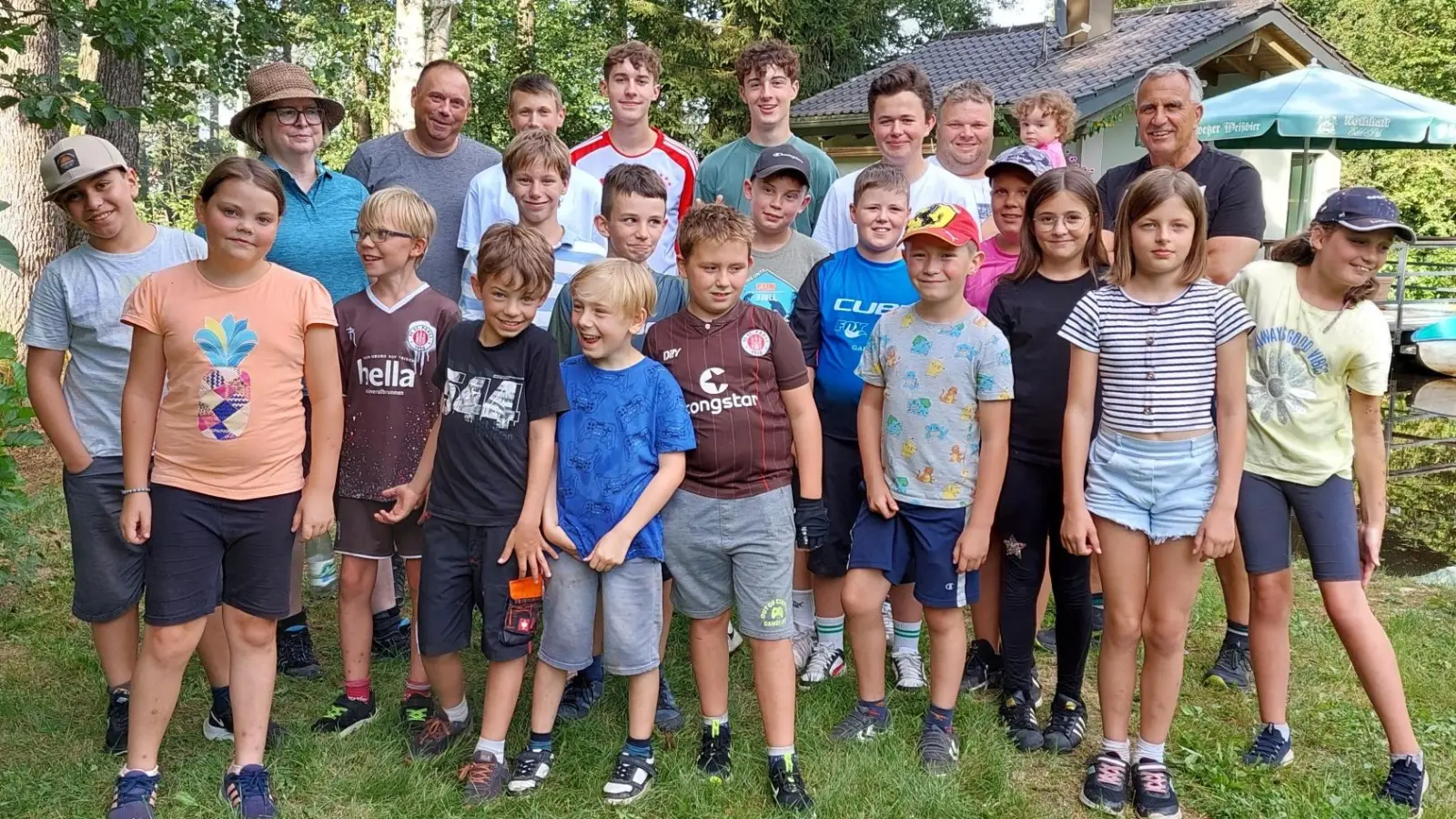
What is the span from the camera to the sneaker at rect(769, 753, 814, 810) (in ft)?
10.2

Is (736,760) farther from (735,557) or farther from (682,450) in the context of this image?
(682,450)

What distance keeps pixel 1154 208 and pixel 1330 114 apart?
8.87m

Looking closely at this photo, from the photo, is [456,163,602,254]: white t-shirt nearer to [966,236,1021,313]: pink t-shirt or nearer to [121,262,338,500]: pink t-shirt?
[121,262,338,500]: pink t-shirt

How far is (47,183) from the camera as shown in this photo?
3.12 m

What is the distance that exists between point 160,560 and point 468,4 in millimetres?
20986

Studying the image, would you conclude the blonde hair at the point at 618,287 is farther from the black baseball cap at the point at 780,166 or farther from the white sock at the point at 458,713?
the white sock at the point at 458,713

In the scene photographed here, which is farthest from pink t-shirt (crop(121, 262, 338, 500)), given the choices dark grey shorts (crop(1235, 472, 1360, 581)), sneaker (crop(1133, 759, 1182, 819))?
dark grey shorts (crop(1235, 472, 1360, 581))

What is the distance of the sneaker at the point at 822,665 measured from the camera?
159 inches

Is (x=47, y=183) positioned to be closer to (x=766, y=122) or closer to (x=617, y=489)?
(x=617, y=489)

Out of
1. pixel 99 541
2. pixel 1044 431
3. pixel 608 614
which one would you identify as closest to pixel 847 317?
pixel 1044 431

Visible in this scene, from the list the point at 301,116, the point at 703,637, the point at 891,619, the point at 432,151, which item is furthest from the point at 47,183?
the point at 891,619

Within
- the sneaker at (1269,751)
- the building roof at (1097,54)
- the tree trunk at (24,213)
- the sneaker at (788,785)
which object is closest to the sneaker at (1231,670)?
the sneaker at (1269,751)

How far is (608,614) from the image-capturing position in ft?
10.4

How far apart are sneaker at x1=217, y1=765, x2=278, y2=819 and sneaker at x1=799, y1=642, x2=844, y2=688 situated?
75.0 inches
